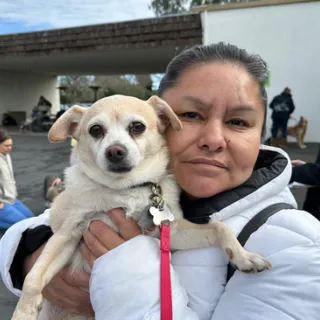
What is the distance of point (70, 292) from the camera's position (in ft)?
4.35

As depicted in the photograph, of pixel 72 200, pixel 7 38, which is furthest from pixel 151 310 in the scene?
pixel 7 38

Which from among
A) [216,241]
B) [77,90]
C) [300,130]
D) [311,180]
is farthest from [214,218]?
[77,90]

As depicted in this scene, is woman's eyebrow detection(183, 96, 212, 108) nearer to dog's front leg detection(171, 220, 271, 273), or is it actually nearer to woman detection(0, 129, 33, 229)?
dog's front leg detection(171, 220, 271, 273)

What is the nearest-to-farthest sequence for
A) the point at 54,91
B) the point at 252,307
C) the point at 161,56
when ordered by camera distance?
1. the point at 252,307
2. the point at 161,56
3. the point at 54,91

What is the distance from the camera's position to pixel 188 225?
1.29m

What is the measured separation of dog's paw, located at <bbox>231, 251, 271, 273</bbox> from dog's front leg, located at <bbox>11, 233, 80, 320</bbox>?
2.24 feet

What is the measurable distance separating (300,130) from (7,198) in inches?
250

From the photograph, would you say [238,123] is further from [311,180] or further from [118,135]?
[311,180]

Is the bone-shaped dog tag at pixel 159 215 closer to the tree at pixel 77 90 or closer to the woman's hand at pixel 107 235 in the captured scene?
the woman's hand at pixel 107 235

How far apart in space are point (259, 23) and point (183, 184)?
25.2 ft

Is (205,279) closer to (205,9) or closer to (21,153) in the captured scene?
(205,9)

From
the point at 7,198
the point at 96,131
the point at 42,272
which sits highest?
the point at 96,131

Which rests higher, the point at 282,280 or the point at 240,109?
the point at 240,109

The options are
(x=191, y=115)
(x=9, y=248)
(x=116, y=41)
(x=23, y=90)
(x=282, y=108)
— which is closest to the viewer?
(x=191, y=115)
